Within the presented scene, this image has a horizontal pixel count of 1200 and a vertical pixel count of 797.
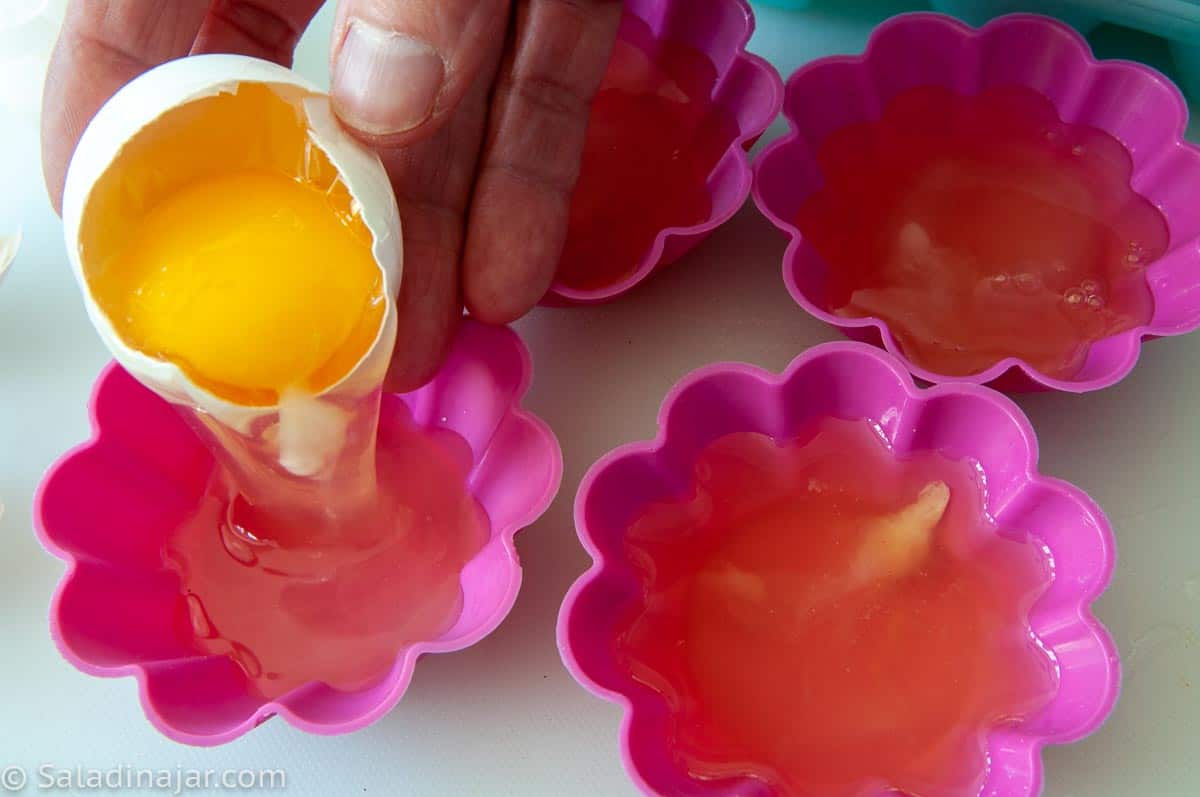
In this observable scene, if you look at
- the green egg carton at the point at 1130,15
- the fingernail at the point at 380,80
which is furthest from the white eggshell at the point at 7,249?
the green egg carton at the point at 1130,15

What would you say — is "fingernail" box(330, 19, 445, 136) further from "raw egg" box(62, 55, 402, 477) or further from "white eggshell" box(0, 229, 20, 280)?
"white eggshell" box(0, 229, 20, 280)

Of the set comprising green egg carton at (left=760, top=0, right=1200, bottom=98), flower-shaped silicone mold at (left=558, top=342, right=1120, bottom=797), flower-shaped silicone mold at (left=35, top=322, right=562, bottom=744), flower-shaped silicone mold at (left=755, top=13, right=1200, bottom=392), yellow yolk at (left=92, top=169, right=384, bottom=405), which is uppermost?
green egg carton at (left=760, top=0, right=1200, bottom=98)

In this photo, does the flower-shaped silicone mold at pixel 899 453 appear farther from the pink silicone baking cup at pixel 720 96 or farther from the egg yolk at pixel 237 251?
the egg yolk at pixel 237 251

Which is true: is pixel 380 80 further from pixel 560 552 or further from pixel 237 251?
pixel 560 552

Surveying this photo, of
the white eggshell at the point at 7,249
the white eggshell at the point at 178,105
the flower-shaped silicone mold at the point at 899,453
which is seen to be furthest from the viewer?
the white eggshell at the point at 7,249

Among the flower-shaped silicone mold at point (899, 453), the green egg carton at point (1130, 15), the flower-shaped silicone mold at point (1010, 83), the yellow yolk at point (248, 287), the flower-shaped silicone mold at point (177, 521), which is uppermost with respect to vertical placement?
the green egg carton at point (1130, 15)

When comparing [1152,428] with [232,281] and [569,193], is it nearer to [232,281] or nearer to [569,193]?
[569,193]

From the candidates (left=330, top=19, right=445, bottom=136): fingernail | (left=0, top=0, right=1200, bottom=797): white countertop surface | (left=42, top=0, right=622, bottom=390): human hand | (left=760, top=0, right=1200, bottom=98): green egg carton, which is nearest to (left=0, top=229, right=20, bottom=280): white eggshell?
(left=0, top=0, right=1200, bottom=797): white countertop surface
